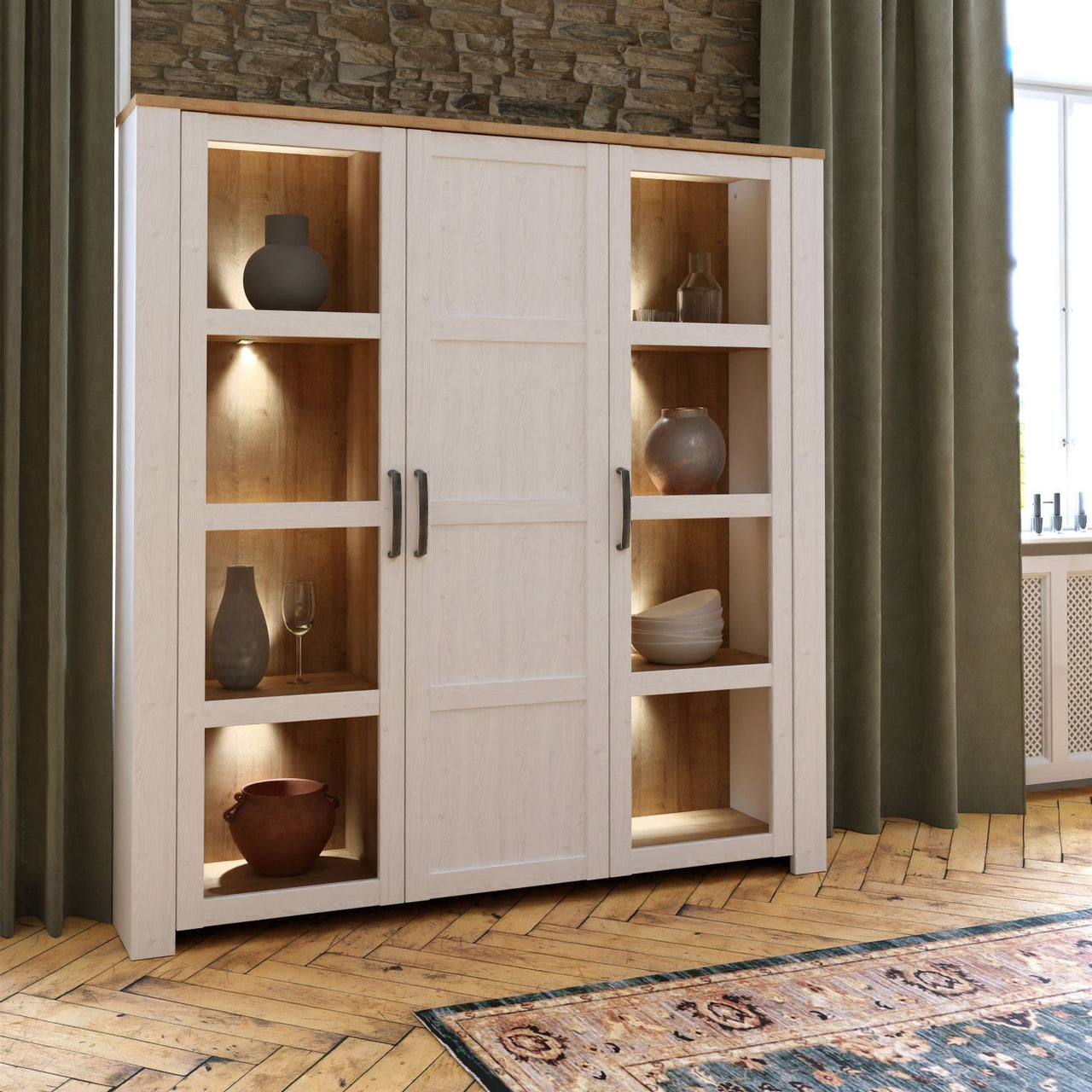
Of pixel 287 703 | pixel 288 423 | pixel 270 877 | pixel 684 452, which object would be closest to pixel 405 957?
pixel 270 877

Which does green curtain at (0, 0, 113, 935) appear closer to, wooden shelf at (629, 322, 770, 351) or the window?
wooden shelf at (629, 322, 770, 351)

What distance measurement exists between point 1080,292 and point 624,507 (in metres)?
2.33

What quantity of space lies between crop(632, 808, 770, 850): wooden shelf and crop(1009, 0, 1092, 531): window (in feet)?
5.59

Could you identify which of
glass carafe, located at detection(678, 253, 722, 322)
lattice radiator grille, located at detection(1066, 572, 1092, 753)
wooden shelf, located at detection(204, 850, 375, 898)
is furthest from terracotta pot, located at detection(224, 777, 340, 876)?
lattice radiator grille, located at detection(1066, 572, 1092, 753)

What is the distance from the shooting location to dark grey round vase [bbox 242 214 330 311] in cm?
292

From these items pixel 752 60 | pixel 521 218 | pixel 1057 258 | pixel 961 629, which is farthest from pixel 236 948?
pixel 1057 258

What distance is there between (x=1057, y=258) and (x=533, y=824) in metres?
2.84

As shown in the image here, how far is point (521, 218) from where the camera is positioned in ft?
9.91

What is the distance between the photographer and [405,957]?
2.75 m

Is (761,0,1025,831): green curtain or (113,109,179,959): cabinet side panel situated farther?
(761,0,1025,831): green curtain

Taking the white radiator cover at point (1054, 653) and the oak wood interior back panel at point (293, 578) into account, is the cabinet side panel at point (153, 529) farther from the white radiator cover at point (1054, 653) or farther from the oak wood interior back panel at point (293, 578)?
the white radiator cover at point (1054, 653)

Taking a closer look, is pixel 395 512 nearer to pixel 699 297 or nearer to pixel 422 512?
pixel 422 512

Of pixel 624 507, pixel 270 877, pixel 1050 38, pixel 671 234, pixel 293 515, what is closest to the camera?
pixel 293 515

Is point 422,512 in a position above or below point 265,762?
above
